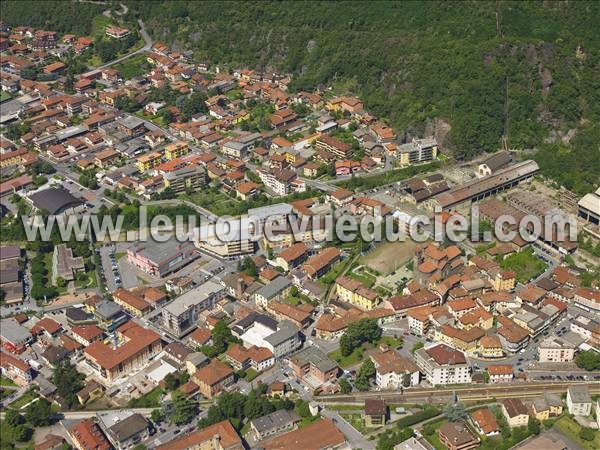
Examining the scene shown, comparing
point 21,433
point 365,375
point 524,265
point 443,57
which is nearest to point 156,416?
point 21,433

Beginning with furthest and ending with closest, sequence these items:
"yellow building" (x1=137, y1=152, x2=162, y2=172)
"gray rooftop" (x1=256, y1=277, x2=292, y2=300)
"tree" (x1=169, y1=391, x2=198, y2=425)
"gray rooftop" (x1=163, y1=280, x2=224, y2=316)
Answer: "yellow building" (x1=137, y1=152, x2=162, y2=172)
"gray rooftop" (x1=256, y1=277, x2=292, y2=300)
"gray rooftop" (x1=163, y1=280, x2=224, y2=316)
"tree" (x1=169, y1=391, x2=198, y2=425)

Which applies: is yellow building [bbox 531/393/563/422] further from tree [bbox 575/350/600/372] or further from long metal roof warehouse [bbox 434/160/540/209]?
long metal roof warehouse [bbox 434/160/540/209]

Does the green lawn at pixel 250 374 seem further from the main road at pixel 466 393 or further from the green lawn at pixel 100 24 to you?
the green lawn at pixel 100 24

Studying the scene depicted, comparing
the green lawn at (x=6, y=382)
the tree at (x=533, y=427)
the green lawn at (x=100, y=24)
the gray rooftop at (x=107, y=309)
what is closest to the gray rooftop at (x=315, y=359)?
the tree at (x=533, y=427)

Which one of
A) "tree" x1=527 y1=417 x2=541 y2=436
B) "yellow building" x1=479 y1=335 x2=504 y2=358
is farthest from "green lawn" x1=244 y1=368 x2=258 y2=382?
"tree" x1=527 y1=417 x2=541 y2=436

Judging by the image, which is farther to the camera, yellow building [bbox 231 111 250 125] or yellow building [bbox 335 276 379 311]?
yellow building [bbox 231 111 250 125]

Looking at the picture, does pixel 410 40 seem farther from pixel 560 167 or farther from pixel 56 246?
pixel 56 246
